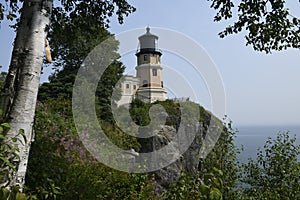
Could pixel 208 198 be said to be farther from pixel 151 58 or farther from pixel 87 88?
pixel 151 58

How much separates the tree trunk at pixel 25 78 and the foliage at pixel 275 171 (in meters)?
3.31

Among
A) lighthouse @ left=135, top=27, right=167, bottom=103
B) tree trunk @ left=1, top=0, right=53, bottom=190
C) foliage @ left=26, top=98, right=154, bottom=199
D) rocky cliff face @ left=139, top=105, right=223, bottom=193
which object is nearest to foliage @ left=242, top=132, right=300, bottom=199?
foliage @ left=26, top=98, right=154, bottom=199

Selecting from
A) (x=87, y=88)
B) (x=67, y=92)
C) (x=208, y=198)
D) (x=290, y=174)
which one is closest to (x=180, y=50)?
(x=290, y=174)

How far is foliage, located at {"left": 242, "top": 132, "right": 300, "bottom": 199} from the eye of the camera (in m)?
3.65

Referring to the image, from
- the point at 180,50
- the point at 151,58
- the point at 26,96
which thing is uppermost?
the point at 151,58

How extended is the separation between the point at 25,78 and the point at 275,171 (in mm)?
3925

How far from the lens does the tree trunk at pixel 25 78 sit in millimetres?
1591

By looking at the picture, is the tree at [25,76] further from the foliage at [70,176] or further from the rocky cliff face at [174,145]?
the rocky cliff face at [174,145]

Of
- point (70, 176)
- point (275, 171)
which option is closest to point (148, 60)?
point (275, 171)

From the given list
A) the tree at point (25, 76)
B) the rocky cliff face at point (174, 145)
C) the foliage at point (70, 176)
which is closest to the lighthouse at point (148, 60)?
the rocky cliff face at point (174, 145)

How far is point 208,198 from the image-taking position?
1308 mm

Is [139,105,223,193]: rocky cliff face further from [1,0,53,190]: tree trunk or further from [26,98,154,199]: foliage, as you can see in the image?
[1,0,53,190]: tree trunk

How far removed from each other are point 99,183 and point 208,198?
2.56 meters

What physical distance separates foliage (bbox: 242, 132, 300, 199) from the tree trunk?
3.31m
